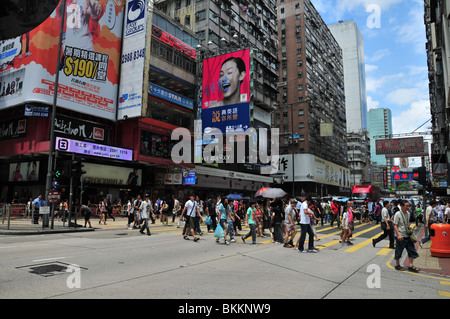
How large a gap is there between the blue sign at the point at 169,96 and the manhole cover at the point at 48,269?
24474 millimetres

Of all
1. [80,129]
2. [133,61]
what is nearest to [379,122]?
[133,61]

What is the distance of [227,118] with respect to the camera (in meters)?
31.7

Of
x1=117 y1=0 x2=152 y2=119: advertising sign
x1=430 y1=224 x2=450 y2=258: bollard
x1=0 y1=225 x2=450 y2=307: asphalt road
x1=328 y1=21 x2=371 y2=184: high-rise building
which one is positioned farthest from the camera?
x1=328 y1=21 x2=371 y2=184: high-rise building

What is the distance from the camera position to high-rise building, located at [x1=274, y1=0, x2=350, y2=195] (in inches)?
2499

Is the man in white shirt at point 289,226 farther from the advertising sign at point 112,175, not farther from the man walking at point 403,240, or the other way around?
the advertising sign at point 112,175

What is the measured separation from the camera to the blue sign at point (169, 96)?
30312mm

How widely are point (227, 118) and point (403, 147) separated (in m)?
25.0

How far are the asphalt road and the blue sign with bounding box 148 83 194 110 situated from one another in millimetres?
22008

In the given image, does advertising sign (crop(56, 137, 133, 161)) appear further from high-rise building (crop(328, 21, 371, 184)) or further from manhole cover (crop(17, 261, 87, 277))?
high-rise building (crop(328, 21, 371, 184))

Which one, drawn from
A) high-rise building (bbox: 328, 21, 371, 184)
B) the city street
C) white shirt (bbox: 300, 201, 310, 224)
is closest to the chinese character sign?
white shirt (bbox: 300, 201, 310, 224)

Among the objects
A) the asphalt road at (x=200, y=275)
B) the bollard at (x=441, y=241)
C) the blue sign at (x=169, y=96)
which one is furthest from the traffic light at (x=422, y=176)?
the blue sign at (x=169, y=96)

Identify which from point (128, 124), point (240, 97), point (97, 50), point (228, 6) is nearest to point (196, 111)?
point (240, 97)
